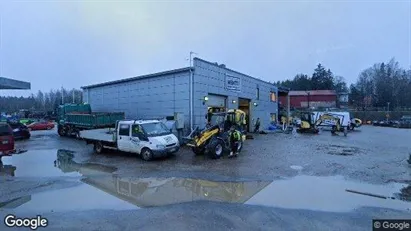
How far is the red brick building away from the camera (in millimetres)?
Result: 79875

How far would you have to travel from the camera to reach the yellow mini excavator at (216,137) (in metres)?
13.7

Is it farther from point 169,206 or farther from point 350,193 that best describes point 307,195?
point 169,206

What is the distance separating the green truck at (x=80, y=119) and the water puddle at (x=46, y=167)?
759cm

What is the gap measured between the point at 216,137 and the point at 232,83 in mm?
12435

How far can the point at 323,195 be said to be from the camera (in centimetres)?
774

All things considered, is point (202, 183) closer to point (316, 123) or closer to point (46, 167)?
point (46, 167)

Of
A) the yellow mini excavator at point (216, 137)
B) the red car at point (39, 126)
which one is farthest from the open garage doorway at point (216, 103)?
the red car at point (39, 126)

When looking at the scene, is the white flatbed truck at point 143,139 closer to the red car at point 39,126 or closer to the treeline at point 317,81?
the red car at point 39,126

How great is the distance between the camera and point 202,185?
8734 mm

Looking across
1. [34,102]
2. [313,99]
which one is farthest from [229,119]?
[34,102]

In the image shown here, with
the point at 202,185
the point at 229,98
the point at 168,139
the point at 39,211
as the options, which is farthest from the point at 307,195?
the point at 229,98

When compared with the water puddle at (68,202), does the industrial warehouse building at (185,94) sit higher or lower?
higher

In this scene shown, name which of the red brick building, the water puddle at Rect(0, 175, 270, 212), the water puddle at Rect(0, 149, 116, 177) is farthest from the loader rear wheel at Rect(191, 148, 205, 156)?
the red brick building

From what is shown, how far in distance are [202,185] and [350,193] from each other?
430cm
